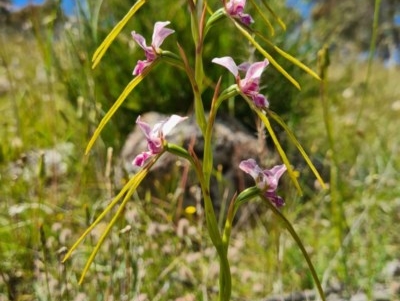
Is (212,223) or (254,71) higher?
(254,71)

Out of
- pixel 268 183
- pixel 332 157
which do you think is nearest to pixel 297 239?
pixel 268 183

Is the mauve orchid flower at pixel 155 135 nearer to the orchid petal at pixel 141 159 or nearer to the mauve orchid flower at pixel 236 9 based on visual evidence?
the orchid petal at pixel 141 159

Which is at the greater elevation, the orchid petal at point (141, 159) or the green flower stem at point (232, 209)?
the orchid petal at point (141, 159)

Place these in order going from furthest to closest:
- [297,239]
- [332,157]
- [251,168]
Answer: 1. [332,157]
2. [251,168]
3. [297,239]

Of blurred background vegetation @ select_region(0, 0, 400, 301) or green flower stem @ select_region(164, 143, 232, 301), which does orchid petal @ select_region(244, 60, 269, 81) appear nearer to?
green flower stem @ select_region(164, 143, 232, 301)

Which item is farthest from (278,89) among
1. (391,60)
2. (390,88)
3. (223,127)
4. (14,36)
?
(14,36)

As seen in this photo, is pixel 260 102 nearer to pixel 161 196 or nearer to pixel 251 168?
pixel 251 168

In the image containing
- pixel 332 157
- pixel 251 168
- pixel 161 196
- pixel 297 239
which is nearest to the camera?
pixel 297 239

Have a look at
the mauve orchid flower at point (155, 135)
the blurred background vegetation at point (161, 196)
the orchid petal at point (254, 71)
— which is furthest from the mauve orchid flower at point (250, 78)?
the blurred background vegetation at point (161, 196)
